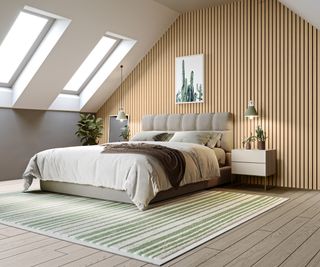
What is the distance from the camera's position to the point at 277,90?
5.89 m

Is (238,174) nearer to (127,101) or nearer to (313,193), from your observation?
(313,193)

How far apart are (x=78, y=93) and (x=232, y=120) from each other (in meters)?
3.33

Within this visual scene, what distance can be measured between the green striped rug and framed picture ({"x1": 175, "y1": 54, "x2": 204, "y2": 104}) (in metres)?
2.22

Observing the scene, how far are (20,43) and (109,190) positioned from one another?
10.4 ft

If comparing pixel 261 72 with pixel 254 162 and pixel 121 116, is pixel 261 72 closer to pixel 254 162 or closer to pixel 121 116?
pixel 254 162

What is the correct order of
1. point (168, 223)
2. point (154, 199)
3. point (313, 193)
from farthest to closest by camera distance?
→ 1. point (313, 193)
2. point (154, 199)
3. point (168, 223)

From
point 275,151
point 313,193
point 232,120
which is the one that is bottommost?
point 313,193

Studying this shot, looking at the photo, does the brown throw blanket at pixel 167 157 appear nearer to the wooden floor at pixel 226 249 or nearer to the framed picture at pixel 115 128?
the wooden floor at pixel 226 249

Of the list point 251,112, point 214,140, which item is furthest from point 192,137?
point 251,112

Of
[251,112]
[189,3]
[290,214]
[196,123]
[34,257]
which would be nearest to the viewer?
[34,257]

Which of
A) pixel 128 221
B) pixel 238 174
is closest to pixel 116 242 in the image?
pixel 128 221

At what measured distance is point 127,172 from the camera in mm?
4293

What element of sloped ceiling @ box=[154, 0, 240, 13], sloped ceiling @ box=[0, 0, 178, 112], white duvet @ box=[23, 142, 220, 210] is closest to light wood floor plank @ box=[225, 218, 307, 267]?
white duvet @ box=[23, 142, 220, 210]

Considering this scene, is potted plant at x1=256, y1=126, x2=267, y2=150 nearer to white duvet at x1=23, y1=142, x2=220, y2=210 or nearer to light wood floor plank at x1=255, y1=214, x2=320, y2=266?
white duvet at x1=23, y1=142, x2=220, y2=210
